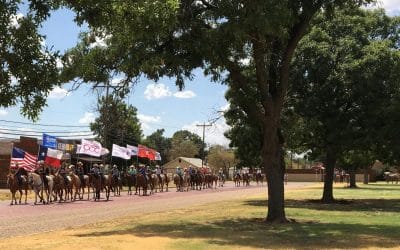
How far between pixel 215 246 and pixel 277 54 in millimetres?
9551

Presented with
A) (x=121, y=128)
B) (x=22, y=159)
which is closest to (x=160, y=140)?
(x=121, y=128)

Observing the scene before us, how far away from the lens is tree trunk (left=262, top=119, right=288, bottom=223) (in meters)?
20.2

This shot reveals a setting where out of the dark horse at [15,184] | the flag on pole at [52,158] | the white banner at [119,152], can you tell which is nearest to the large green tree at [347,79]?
the dark horse at [15,184]

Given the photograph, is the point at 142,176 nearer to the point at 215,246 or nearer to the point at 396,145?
the point at 396,145

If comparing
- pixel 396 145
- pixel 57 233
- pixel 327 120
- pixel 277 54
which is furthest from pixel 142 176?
pixel 57 233

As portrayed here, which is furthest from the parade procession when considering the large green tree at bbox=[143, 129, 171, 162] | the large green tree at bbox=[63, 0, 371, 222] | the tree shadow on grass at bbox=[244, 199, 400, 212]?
the large green tree at bbox=[143, 129, 171, 162]

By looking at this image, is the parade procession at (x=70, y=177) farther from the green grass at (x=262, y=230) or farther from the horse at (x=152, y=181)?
the green grass at (x=262, y=230)

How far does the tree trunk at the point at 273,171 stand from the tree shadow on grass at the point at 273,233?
66cm

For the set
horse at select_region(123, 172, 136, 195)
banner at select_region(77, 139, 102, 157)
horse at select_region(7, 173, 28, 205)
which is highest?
banner at select_region(77, 139, 102, 157)

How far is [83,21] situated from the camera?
8.82m

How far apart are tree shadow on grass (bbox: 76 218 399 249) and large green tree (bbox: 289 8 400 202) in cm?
1080

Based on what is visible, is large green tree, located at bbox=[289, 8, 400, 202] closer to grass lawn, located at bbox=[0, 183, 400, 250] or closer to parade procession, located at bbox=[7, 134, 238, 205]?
grass lawn, located at bbox=[0, 183, 400, 250]

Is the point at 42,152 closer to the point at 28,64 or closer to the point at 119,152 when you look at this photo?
the point at 119,152

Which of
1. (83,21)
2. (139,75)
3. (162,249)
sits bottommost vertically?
(162,249)
